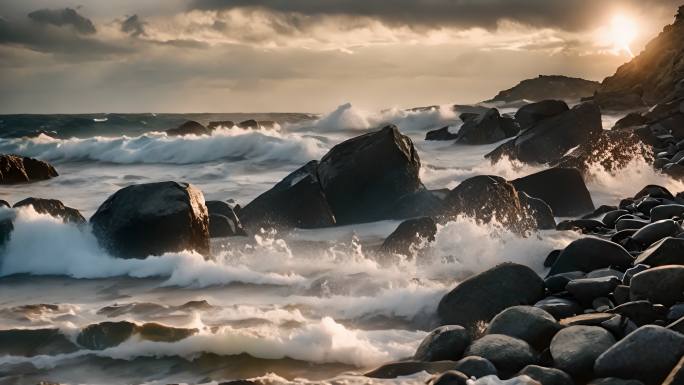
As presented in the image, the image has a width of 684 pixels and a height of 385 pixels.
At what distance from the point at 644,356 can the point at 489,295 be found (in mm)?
1641

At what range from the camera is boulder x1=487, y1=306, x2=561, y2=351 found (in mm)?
4512

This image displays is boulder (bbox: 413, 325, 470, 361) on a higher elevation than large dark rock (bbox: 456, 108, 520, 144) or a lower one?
lower

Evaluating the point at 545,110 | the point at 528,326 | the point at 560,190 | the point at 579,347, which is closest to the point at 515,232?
the point at 560,190

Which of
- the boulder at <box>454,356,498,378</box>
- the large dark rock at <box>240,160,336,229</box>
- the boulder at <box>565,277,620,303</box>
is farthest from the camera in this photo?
the large dark rock at <box>240,160,336,229</box>

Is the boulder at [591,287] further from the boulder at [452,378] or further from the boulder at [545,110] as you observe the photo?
the boulder at [545,110]

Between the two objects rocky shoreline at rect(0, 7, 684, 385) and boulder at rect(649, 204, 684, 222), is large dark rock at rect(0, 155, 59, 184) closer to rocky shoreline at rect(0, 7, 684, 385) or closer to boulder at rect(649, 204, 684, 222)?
rocky shoreline at rect(0, 7, 684, 385)

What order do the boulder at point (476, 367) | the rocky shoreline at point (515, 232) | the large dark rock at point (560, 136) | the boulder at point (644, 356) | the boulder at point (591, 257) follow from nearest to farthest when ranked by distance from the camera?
the boulder at point (644, 356) → the boulder at point (476, 367) → the rocky shoreline at point (515, 232) → the boulder at point (591, 257) → the large dark rock at point (560, 136)

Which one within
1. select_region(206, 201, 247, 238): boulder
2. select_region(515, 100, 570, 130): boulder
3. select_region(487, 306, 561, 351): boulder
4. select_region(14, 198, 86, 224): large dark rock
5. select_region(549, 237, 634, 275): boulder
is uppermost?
select_region(515, 100, 570, 130): boulder

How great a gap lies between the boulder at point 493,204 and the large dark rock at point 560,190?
4.12 ft

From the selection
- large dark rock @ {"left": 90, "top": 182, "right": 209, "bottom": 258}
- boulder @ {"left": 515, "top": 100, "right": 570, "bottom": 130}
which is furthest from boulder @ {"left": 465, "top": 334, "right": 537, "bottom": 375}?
boulder @ {"left": 515, "top": 100, "right": 570, "bottom": 130}

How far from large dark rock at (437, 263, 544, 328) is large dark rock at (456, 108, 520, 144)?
16385mm

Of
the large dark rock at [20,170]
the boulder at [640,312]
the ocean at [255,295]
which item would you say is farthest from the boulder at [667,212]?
the large dark rock at [20,170]

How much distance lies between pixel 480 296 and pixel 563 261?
1.14 meters

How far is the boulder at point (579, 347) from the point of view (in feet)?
13.4
